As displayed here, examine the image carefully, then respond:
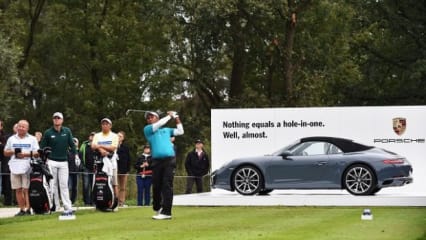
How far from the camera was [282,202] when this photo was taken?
21.0 m

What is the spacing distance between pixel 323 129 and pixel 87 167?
5560 millimetres

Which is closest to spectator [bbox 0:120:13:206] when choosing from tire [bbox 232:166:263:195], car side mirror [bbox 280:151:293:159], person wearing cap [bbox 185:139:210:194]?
person wearing cap [bbox 185:139:210:194]

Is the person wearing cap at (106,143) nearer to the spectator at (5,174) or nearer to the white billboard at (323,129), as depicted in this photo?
the spectator at (5,174)

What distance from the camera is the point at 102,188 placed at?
18828mm

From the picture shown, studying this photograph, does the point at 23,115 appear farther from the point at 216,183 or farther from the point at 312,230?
the point at 312,230

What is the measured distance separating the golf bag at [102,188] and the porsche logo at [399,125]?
21.7 feet

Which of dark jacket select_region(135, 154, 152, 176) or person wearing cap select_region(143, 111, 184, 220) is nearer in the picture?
person wearing cap select_region(143, 111, 184, 220)

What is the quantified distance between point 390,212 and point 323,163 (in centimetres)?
299

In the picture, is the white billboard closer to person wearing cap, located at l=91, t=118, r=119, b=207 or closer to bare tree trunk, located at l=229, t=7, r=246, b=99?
person wearing cap, located at l=91, t=118, r=119, b=207

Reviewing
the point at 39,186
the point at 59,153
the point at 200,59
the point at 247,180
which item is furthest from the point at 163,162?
the point at 200,59

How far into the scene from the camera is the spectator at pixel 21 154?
18.5m

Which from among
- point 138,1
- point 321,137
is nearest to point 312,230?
point 321,137

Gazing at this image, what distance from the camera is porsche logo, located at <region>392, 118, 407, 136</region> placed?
21328mm

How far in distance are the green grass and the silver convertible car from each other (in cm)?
124
